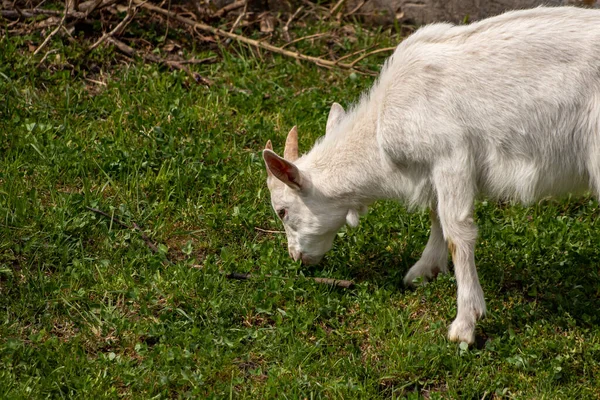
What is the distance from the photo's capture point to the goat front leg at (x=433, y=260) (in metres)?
6.05

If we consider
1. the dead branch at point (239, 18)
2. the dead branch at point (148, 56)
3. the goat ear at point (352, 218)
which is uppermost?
the dead branch at point (239, 18)

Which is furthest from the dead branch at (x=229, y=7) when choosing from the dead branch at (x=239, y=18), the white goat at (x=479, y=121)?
the white goat at (x=479, y=121)

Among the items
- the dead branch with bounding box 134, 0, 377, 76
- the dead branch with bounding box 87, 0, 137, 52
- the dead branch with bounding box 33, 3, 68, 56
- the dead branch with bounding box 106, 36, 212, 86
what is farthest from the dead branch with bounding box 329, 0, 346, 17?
the dead branch with bounding box 33, 3, 68, 56

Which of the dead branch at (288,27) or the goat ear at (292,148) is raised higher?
the goat ear at (292,148)

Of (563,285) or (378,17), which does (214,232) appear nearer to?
(563,285)

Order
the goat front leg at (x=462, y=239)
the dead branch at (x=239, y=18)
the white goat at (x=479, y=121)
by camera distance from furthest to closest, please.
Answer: the dead branch at (x=239, y=18) < the goat front leg at (x=462, y=239) < the white goat at (x=479, y=121)

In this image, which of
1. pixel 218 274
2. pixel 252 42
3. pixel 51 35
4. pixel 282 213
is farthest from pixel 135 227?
pixel 252 42

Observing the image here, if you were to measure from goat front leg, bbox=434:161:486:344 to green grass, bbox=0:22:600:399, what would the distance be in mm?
159

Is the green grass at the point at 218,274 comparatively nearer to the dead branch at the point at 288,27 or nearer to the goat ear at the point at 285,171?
the goat ear at the point at 285,171

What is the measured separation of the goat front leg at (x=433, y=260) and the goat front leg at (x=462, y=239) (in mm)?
632

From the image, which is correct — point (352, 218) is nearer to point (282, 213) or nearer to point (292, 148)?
point (282, 213)

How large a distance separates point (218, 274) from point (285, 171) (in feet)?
2.75

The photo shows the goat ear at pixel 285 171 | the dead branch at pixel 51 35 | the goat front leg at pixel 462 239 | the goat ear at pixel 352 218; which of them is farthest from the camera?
the dead branch at pixel 51 35

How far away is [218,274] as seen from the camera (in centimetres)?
600
